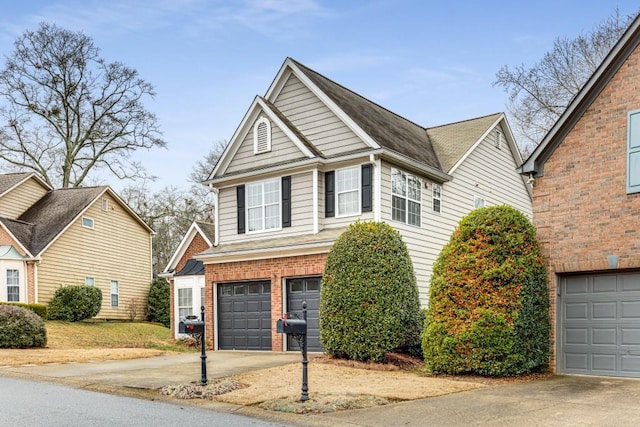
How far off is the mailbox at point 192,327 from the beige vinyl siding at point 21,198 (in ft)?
74.7

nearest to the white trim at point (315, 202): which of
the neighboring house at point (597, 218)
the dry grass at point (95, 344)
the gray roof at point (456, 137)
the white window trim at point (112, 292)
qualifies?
the gray roof at point (456, 137)

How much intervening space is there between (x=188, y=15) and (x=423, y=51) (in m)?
6.32

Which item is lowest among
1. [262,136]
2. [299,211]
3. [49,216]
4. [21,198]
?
[299,211]

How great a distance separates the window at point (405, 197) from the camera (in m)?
18.6

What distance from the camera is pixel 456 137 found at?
908 inches

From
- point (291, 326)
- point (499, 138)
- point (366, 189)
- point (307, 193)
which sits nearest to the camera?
point (291, 326)

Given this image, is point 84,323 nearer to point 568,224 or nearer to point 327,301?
point 327,301

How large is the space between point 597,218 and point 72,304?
2306 cm

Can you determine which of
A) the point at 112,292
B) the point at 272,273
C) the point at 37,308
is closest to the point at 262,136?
the point at 272,273

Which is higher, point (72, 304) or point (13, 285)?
point (13, 285)

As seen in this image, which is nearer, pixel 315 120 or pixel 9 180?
pixel 315 120

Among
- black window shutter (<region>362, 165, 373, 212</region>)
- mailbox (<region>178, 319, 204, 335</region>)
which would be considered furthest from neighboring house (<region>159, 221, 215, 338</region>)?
mailbox (<region>178, 319, 204, 335</region>)

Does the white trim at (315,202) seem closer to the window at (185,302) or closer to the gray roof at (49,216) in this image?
the window at (185,302)

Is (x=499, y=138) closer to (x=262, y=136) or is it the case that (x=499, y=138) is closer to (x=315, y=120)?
(x=315, y=120)
